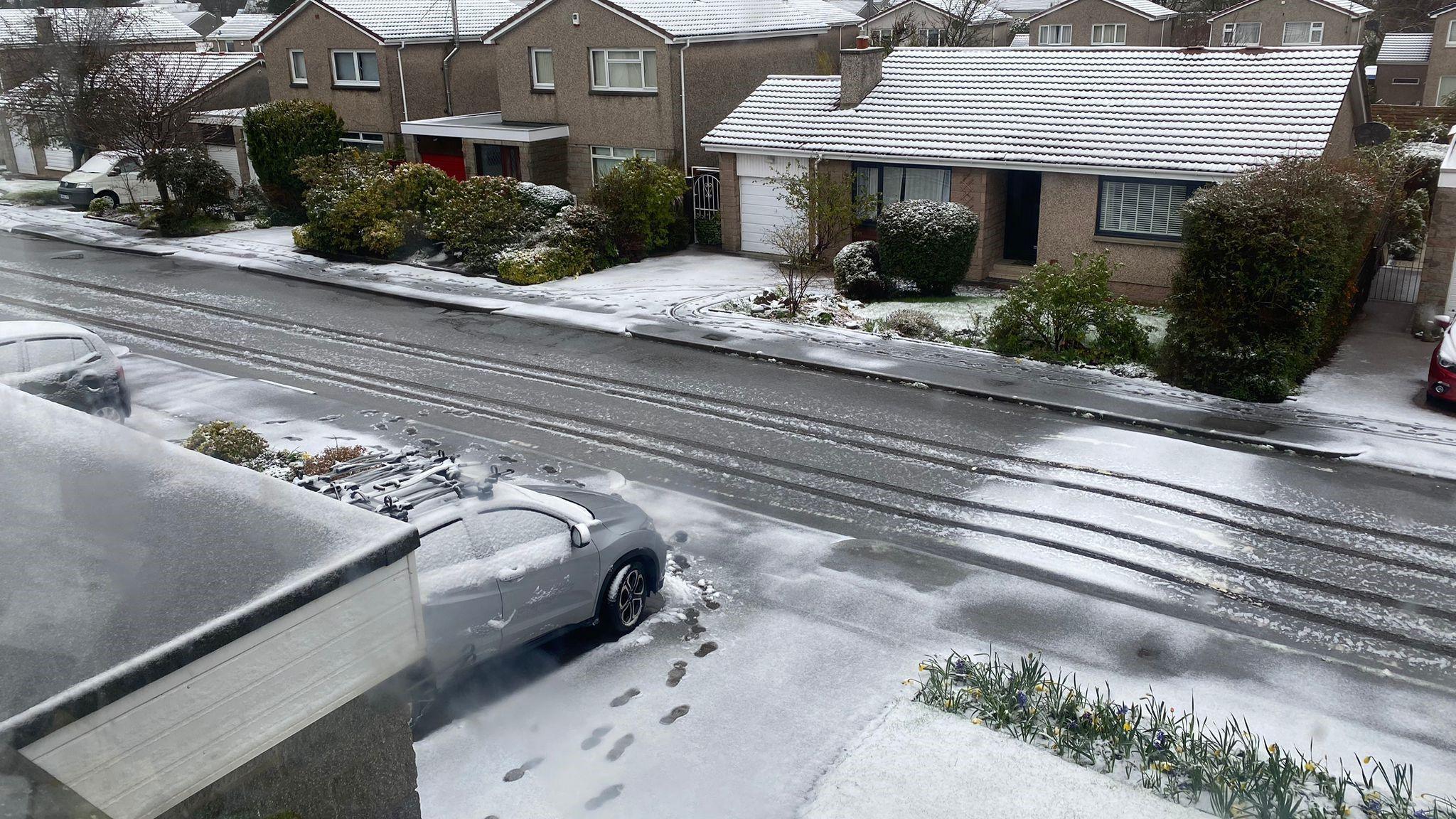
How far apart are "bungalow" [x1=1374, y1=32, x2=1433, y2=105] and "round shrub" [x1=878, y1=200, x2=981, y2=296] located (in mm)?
35960

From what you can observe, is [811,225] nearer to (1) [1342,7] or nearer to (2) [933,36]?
(2) [933,36]

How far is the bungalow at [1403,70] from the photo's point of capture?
154 feet

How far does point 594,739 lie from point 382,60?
2729 cm

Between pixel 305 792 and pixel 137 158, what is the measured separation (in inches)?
1142

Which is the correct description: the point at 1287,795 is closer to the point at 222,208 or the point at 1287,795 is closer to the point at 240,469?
the point at 240,469

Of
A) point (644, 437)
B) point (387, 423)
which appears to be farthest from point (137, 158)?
point (644, 437)

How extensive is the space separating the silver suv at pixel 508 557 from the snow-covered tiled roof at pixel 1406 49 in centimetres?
5050

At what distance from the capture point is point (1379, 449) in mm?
13148

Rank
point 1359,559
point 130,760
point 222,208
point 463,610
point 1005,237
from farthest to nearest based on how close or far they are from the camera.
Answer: point 222,208 < point 1005,237 < point 1359,559 < point 463,610 < point 130,760

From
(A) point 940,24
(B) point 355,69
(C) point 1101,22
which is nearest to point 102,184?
(B) point 355,69

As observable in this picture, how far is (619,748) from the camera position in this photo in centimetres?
711

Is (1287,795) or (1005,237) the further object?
(1005,237)

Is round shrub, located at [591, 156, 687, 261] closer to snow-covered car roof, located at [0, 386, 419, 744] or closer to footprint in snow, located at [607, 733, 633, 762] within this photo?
footprint in snow, located at [607, 733, 633, 762]

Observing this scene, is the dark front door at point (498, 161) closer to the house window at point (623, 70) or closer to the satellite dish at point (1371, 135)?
the house window at point (623, 70)
